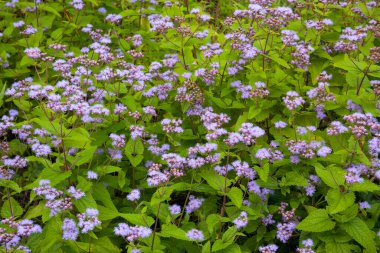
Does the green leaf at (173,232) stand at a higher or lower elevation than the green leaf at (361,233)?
higher

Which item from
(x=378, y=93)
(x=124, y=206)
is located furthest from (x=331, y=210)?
(x=124, y=206)

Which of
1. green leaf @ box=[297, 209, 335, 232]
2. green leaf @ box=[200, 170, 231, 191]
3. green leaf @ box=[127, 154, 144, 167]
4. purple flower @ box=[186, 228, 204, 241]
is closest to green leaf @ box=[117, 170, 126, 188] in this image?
green leaf @ box=[127, 154, 144, 167]

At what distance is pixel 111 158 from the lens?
13.4ft

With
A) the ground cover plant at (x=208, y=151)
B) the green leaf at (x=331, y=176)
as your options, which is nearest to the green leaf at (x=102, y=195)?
the ground cover plant at (x=208, y=151)

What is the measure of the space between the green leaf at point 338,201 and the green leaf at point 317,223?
75mm

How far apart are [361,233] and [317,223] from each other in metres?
0.33

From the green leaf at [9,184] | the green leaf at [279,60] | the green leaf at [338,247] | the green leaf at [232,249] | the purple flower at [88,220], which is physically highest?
the green leaf at [279,60]

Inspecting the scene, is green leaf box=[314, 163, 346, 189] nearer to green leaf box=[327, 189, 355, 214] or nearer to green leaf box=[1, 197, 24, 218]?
green leaf box=[327, 189, 355, 214]

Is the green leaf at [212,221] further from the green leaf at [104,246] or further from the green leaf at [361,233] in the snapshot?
the green leaf at [361,233]

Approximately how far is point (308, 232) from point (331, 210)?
15.2 inches

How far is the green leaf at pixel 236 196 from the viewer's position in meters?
3.51

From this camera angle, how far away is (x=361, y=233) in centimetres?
348

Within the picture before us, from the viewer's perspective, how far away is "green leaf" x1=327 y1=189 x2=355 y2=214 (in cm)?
343

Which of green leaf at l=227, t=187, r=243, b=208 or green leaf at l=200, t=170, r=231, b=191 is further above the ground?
green leaf at l=227, t=187, r=243, b=208
